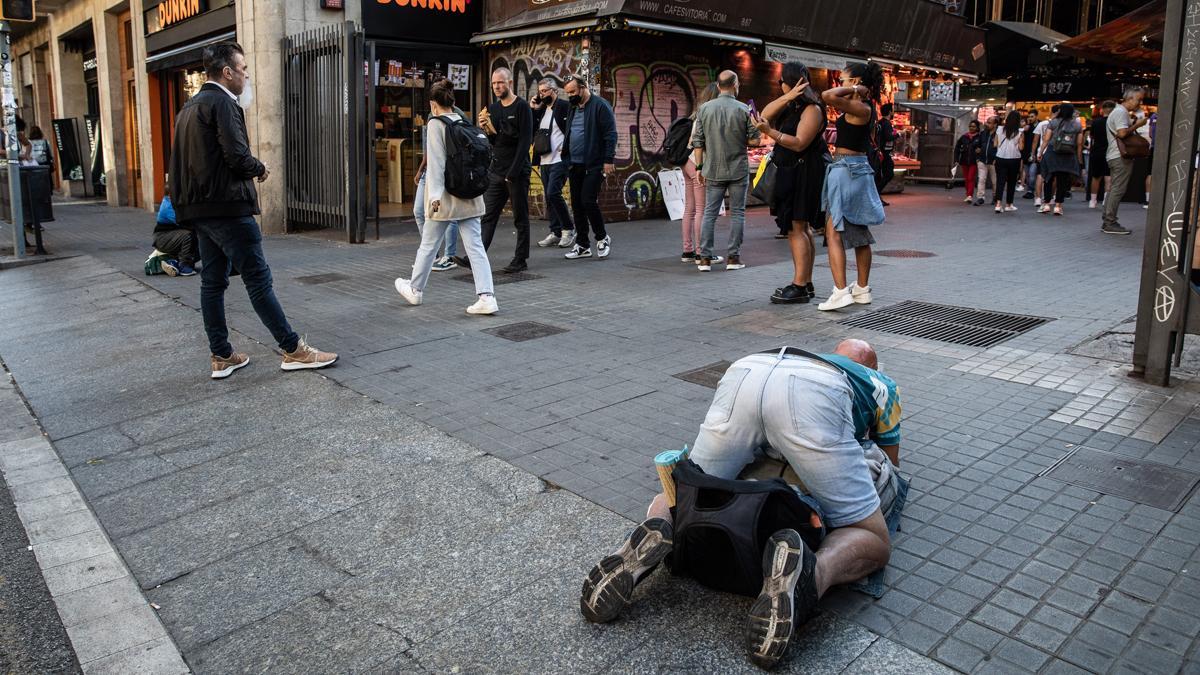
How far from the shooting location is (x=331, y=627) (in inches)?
112

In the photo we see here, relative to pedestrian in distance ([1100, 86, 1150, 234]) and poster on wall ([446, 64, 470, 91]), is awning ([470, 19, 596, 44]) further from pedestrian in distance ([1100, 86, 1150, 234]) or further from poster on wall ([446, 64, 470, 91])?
pedestrian in distance ([1100, 86, 1150, 234])

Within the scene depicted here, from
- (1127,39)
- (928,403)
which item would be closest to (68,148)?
(1127,39)

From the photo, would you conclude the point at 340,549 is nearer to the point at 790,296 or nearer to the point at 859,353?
the point at 859,353

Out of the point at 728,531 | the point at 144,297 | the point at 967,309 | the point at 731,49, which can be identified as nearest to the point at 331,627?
the point at 728,531

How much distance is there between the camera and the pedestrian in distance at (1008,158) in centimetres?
1438

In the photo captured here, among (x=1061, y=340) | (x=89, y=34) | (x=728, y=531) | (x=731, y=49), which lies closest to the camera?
(x=728, y=531)

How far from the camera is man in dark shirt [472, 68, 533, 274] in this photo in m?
8.95

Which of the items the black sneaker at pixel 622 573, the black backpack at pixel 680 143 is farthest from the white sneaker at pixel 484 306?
the black sneaker at pixel 622 573

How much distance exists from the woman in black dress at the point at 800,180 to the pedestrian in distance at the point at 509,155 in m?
2.57

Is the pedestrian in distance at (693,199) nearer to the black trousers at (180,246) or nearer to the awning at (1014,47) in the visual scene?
the black trousers at (180,246)

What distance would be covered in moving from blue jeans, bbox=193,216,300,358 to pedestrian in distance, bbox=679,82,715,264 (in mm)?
4735

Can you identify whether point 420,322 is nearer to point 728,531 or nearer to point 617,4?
point 728,531

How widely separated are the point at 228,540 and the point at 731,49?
1381 cm

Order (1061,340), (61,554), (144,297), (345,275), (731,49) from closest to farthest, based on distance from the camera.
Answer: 1. (61,554)
2. (1061,340)
3. (144,297)
4. (345,275)
5. (731,49)
